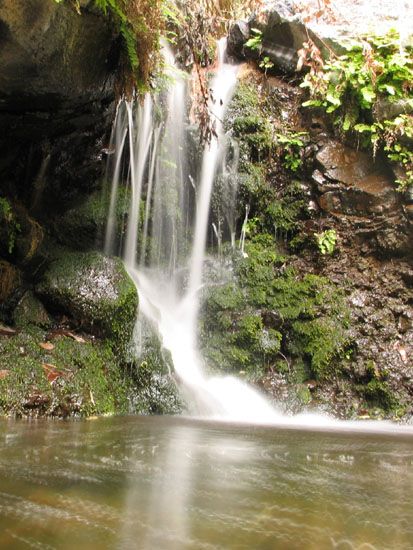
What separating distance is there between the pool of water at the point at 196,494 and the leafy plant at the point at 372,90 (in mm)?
6005

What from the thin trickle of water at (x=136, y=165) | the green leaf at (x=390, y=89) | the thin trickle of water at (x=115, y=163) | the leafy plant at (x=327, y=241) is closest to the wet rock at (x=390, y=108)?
the green leaf at (x=390, y=89)

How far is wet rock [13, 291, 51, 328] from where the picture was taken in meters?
5.23

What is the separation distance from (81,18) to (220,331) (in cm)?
434

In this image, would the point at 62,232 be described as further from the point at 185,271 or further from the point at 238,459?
the point at 238,459

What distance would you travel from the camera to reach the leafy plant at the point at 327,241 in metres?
7.73

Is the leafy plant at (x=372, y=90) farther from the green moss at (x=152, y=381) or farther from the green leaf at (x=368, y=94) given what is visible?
the green moss at (x=152, y=381)

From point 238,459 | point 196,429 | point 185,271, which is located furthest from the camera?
point 185,271

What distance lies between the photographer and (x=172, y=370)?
18.0 feet

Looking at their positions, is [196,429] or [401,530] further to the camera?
[196,429]

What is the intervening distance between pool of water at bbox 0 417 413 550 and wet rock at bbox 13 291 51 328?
2546mm

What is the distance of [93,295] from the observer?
5.42 metres

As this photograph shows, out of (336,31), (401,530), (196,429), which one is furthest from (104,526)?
(336,31)

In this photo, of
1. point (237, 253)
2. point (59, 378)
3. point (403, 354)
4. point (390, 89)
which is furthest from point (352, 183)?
point (59, 378)

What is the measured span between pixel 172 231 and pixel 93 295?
245cm
